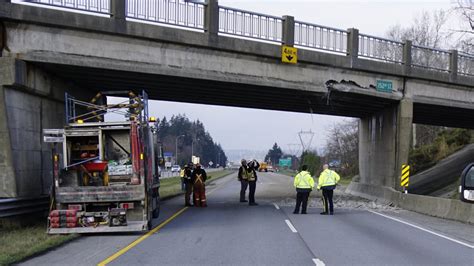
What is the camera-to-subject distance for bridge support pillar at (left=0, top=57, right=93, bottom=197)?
13367 mm

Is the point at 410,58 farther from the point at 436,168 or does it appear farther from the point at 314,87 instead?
the point at 436,168

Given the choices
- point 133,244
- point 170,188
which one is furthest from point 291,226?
point 170,188

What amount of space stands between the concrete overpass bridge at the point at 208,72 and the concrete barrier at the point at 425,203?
649mm

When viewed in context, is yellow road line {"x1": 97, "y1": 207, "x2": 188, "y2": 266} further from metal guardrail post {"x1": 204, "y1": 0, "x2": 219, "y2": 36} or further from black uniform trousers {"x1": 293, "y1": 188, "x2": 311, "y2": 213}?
metal guardrail post {"x1": 204, "y1": 0, "x2": 219, "y2": 36}

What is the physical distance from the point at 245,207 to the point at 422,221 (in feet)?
23.3

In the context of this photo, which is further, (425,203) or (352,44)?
(352,44)

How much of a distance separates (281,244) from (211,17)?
33.6ft

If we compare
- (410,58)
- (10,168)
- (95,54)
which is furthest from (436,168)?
(10,168)

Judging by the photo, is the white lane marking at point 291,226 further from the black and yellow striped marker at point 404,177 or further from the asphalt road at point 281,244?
the black and yellow striped marker at point 404,177

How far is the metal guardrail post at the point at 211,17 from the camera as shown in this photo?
18672 millimetres

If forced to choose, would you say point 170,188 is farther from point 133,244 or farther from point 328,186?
point 133,244

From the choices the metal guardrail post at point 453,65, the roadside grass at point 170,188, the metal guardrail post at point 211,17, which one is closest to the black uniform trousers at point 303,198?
the metal guardrail post at point 211,17

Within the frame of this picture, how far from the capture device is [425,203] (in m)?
19.6

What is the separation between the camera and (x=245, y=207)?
69.3 feet
